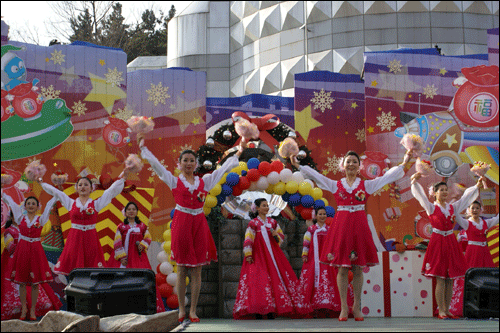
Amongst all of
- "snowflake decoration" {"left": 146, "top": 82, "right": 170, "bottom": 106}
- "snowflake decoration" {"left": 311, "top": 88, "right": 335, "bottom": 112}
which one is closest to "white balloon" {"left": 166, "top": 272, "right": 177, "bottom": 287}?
"snowflake decoration" {"left": 146, "top": 82, "right": 170, "bottom": 106}

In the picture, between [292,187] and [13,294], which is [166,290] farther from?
[292,187]

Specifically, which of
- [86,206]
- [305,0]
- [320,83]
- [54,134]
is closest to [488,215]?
[320,83]

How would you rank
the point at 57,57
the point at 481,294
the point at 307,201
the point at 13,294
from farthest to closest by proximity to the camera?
the point at 57,57
the point at 307,201
the point at 13,294
the point at 481,294

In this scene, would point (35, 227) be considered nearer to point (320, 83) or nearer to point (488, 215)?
point (320, 83)

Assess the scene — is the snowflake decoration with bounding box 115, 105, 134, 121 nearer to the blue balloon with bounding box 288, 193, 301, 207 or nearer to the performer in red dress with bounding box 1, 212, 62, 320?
the performer in red dress with bounding box 1, 212, 62, 320

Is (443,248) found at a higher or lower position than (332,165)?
lower

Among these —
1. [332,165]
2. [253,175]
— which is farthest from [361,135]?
[253,175]

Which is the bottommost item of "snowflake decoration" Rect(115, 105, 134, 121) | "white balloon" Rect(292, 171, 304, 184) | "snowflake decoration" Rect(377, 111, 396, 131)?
"white balloon" Rect(292, 171, 304, 184)

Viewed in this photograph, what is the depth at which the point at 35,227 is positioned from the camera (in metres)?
6.57

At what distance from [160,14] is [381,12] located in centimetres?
951

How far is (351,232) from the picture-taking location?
17.0 ft

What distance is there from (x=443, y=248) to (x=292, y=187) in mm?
2039

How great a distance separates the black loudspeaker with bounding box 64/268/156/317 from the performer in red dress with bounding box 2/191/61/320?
7.05 feet

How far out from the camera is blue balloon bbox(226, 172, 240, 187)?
278 inches
